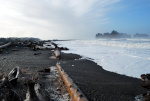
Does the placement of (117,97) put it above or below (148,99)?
below

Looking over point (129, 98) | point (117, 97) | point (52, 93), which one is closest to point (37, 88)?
point (52, 93)

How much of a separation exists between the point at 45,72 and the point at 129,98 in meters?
3.69

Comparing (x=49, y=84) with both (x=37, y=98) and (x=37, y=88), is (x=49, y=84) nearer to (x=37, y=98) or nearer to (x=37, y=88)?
(x=37, y=88)

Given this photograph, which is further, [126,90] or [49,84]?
[49,84]

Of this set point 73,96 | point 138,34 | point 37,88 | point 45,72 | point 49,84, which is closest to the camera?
point 73,96

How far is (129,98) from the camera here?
3924 mm

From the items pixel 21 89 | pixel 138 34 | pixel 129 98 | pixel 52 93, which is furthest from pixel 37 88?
pixel 138 34

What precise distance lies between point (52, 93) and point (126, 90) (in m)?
2.14

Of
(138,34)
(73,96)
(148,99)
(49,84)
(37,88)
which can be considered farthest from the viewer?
(138,34)

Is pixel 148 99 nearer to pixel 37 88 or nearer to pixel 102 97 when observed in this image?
pixel 102 97

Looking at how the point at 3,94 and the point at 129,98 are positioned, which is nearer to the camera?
the point at 3,94

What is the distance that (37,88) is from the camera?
3.91 m

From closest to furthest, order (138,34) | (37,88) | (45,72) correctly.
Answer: (37,88)
(45,72)
(138,34)

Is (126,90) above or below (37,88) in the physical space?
below
